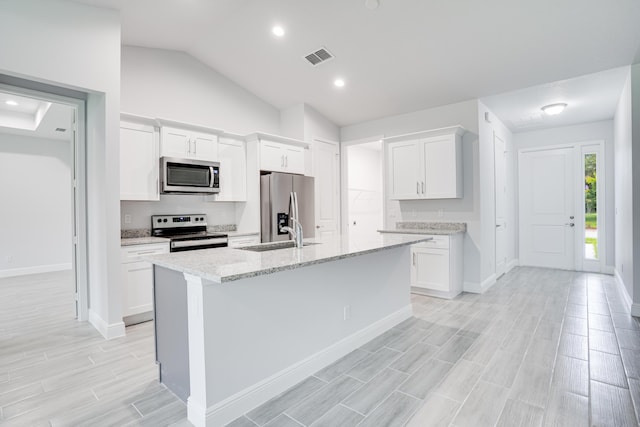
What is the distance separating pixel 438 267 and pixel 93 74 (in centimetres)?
435

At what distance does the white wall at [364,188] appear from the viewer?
24.1 feet

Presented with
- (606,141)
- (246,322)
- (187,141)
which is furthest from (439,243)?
(606,141)

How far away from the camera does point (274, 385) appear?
2084mm

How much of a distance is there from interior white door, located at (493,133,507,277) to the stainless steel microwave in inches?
170

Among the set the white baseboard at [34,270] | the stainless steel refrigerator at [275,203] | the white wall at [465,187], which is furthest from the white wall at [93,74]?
the white baseboard at [34,270]

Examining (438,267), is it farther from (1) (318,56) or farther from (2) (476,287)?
(1) (318,56)

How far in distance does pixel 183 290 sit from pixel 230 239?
2.32 metres

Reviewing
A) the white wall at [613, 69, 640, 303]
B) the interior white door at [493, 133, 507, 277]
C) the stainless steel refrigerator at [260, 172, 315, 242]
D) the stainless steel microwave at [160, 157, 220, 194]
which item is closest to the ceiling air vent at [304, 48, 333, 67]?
the stainless steel refrigerator at [260, 172, 315, 242]

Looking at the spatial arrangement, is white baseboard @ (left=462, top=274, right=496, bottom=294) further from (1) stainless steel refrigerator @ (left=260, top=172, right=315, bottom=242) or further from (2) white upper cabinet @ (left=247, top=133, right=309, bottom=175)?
(2) white upper cabinet @ (left=247, top=133, right=309, bottom=175)

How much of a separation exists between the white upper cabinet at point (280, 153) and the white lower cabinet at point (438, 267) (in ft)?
7.07

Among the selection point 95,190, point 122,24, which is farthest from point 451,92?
point 95,190

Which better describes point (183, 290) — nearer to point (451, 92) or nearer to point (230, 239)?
point (230, 239)

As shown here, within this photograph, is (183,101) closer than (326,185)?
Yes

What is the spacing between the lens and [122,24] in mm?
3482
